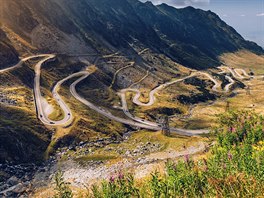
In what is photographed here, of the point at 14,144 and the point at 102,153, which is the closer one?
the point at 14,144

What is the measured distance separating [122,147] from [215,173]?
132071 mm

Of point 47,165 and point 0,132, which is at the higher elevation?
point 0,132

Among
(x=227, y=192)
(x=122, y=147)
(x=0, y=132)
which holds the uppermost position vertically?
(x=227, y=192)

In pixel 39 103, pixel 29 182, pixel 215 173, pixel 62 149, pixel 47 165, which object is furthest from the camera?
pixel 39 103

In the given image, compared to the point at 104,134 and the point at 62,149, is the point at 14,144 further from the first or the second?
the point at 104,134

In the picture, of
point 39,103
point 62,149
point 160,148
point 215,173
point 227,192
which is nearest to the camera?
point 227,192

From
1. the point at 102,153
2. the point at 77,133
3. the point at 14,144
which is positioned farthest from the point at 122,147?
the point at 14,144

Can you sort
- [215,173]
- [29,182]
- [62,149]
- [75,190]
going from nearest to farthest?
[215,173] → [75,190] → [29,182] → [62,149]

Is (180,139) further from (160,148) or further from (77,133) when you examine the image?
(77,133)

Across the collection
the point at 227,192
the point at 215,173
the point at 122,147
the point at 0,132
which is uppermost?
the point at 227,192

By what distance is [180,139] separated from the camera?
598 feet

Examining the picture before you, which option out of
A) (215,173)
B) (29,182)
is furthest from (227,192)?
(29,182)

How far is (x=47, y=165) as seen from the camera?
14400 centimetres

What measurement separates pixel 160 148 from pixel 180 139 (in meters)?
16.7
